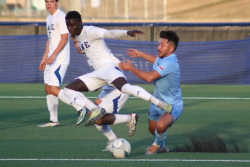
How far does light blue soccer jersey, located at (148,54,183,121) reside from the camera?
7367mm

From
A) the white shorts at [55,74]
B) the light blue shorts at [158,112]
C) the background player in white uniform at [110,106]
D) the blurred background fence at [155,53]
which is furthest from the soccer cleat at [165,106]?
the blurred background fence at [155,53]

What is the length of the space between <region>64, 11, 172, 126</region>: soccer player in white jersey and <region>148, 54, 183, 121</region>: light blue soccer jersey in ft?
1.16

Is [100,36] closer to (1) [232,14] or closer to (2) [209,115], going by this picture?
(2) [209,115]

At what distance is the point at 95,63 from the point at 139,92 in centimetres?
118

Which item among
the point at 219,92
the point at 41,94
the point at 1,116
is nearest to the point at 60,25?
the point at 1,116

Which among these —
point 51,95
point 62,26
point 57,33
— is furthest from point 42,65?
point 62,26

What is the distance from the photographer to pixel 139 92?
7.40 meters

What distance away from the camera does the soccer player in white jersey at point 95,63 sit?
305 inches

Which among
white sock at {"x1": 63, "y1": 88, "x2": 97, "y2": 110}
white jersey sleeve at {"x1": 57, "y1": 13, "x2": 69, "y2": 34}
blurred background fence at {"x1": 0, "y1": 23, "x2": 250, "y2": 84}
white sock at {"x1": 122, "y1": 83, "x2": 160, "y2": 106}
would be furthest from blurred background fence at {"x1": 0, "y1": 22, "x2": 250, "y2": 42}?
white sock at {"x1": 122, "y1": 83, "x2": 160, "y2": 106}

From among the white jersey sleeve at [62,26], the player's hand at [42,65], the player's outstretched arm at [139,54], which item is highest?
the white jersey sleeve at [62,26]

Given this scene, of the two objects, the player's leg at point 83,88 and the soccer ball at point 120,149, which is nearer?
the soccer ball at point 120,149

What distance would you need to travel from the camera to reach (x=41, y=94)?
1473 cm

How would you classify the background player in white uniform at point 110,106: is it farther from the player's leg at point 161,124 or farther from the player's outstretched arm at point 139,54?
the player's outstretched arm at point 139,54

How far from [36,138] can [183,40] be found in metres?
10.4
